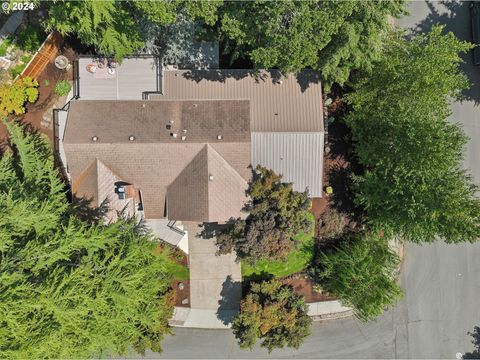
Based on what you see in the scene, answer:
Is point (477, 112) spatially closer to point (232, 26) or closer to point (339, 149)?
point (339, 149)

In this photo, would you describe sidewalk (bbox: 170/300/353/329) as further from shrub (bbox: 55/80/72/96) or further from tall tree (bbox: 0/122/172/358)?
shrub (bbox: 55/80/72/96)

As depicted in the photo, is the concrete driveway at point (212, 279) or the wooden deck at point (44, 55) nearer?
the wooden deck at point (44, 55)

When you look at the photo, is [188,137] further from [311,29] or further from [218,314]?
[218,314]

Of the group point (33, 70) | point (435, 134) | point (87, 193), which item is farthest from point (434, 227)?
point (33, 70)

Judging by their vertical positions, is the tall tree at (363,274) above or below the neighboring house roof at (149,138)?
below

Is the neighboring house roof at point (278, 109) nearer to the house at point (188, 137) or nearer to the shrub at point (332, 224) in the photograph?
the house at point (188, 137)

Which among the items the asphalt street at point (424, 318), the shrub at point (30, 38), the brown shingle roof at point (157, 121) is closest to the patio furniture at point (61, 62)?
the shrub at point (30, 38)
